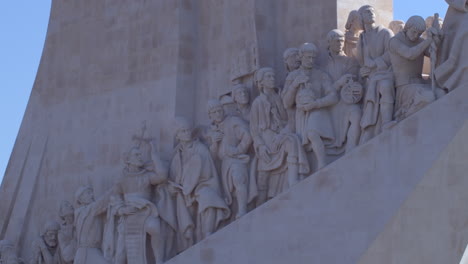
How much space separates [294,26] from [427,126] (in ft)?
8.48

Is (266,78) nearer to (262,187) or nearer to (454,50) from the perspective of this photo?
(262,187)

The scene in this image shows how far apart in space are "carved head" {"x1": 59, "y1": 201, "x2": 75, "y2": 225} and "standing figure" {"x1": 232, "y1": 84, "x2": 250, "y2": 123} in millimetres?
2404

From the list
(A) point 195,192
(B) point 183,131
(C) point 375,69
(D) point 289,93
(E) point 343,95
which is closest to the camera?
(C) point 375,69

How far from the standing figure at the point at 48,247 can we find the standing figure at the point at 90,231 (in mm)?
601

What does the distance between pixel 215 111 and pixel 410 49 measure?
223cm

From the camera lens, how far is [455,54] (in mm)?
10055

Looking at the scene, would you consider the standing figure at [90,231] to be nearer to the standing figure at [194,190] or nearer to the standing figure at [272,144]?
the standing figure at [194,190]

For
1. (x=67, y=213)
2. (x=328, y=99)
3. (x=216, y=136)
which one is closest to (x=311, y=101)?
(x=328, y=99)

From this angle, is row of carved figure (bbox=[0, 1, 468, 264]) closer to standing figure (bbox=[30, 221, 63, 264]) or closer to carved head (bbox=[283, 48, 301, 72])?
carved head (bbox=[283, 48, 301, 72])

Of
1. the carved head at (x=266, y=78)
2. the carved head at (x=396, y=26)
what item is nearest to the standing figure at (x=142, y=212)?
the carved head at (x=266, y=78)

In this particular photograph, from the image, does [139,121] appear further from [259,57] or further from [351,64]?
[351,64]

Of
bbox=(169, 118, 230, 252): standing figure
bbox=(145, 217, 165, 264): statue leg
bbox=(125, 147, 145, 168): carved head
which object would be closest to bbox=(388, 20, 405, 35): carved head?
bbox=(169, 118, 230, 252): standing figure

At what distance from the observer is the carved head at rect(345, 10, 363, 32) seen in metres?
11.1

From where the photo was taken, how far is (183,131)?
11.7m
